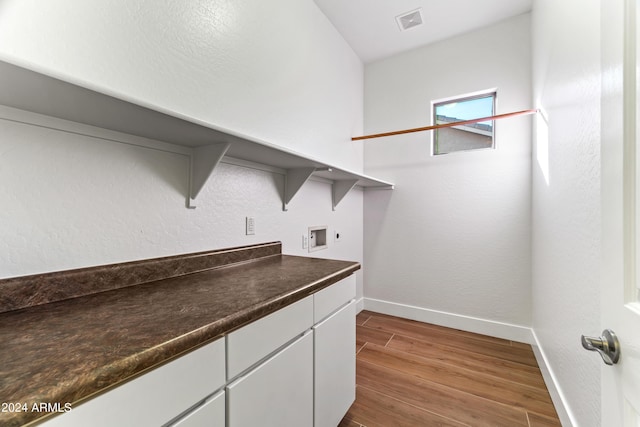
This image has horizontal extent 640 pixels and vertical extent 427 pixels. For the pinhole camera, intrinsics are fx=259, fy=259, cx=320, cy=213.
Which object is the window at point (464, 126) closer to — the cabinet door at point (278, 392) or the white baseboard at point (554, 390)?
the white baseboard at point (554, 390)

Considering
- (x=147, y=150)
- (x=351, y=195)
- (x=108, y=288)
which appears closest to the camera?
(x=108, y=288)

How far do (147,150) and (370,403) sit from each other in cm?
185

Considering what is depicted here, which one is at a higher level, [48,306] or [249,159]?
[249,159]

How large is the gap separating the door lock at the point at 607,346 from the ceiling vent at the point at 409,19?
2.68 m

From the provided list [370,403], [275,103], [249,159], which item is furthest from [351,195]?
[370,403]

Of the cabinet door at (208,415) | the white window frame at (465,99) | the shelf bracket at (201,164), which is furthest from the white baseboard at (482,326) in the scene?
the shelf bracket at (201,164)

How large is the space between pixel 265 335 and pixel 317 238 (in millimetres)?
1495

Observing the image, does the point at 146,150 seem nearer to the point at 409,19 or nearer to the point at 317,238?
the point at 317,238

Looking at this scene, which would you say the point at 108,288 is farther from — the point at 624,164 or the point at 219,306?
the point at 624,164

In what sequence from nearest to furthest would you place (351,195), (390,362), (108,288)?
(108,288), (390,362), (351,195)

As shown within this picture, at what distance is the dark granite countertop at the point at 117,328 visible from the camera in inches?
18.1

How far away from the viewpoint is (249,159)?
154 centimetres

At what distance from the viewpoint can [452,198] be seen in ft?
8.56

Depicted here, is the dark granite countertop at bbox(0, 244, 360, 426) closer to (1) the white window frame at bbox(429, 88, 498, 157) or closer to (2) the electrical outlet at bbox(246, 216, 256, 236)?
(2) the electrical outlet at bbox(246, 216, 256, 236)
